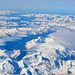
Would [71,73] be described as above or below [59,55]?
below

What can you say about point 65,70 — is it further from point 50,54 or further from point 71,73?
point 50,54

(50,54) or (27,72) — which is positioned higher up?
(50,54)

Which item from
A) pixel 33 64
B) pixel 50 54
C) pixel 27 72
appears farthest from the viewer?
pixel 50 54

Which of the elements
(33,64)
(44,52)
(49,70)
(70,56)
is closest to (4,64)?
(33,64)

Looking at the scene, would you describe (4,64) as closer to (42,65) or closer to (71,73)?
(42,65)

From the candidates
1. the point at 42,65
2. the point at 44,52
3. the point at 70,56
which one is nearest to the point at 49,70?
the point at 42,65

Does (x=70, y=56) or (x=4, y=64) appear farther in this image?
(x=70, y=56)

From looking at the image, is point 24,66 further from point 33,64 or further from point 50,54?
point 50,54

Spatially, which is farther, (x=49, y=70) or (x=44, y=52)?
(x=44, y=52)

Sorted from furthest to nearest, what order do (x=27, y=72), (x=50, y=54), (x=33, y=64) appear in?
1. (x=50, y=54)
2. (x=33, y=64)
3. (x=27, y=72)
